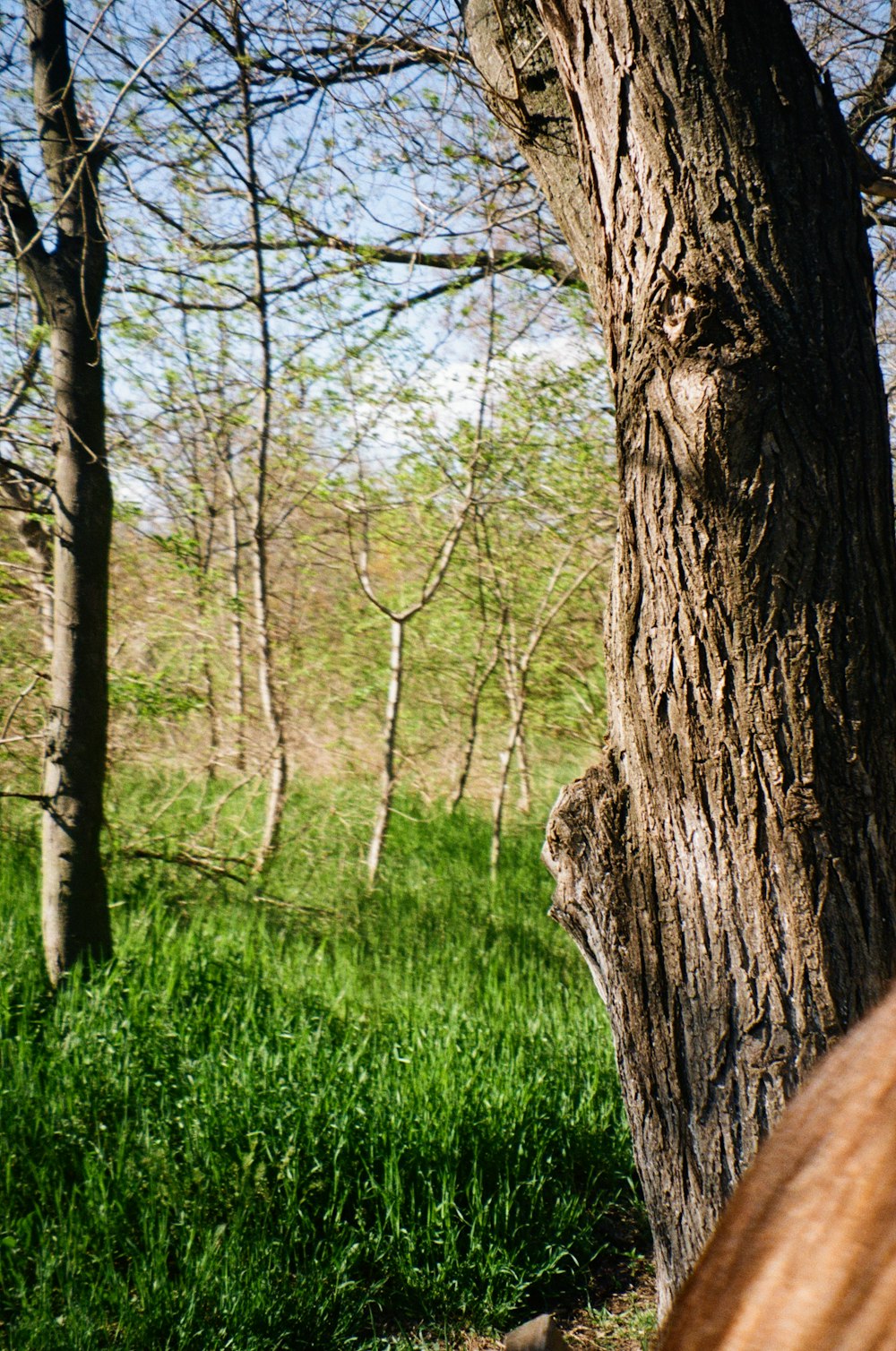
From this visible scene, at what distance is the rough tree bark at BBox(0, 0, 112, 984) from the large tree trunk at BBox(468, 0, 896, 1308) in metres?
3.29

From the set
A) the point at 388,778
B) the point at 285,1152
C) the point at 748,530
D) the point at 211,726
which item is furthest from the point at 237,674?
the point at 748,530

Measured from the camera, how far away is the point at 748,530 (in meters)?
2.12

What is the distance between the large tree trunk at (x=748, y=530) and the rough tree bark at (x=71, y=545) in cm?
329

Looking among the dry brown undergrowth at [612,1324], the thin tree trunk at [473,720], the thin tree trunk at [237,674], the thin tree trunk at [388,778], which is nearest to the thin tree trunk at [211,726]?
the thin tree trunk at [237,674]

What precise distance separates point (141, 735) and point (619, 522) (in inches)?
233

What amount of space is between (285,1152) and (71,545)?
110 inches

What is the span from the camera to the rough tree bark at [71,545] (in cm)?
480

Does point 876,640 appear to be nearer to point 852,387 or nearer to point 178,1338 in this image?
point 852,387

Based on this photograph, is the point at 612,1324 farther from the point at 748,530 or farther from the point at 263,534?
the point at 263,534

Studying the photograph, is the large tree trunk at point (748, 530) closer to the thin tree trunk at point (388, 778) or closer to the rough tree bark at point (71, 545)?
the rough tree bark at point (71, 545)

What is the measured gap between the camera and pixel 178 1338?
2756mm

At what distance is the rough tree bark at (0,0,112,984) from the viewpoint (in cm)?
480

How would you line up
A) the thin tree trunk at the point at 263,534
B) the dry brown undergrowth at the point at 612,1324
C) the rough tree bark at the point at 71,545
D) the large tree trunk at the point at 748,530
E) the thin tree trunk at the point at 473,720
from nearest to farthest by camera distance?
the large tree trunk at the point at 748,530
the dry brown undergrowth at the point at 612,1324
the rough tree bark at the point at 71,545
the thin tree trunk at the point at 263,534
the thin tree trunk at the point at 473,720

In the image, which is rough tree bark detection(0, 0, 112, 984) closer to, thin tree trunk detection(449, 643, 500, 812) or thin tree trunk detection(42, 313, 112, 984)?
thin tree trunk detection(42, 313, 112, 984)
